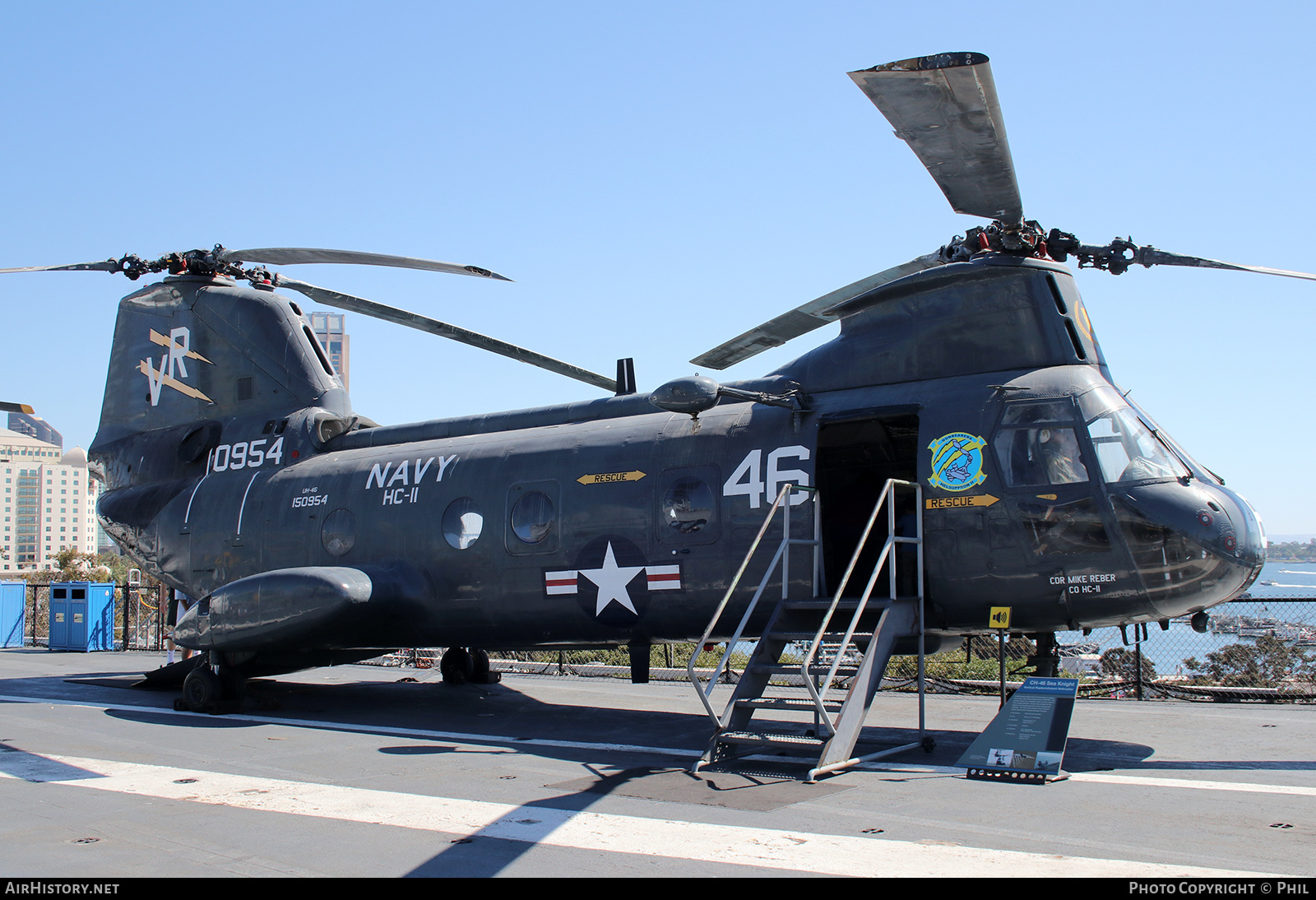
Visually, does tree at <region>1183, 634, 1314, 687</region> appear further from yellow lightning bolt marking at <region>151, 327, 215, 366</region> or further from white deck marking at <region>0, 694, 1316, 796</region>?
yellow lightning bolt marking at <region>151, 327, 215, 366</region>

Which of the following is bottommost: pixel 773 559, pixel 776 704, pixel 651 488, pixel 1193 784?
pixel 1193 784

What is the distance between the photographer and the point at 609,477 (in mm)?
12406

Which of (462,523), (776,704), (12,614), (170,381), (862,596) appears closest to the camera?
(776,704)

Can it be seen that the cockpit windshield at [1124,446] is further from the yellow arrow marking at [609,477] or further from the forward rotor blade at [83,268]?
the forward rotor blade at [83,268]

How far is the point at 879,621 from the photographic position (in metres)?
9.60

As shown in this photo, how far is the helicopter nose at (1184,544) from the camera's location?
9.26 metres

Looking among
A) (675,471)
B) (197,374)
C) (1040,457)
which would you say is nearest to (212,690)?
(197,374)

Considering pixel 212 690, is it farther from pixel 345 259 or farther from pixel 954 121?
pixel 954 121

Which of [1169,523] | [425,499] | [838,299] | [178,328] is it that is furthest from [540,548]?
[178,328]

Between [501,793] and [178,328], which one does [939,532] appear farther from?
[178,328]

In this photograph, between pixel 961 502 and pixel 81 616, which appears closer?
pixel 961 502

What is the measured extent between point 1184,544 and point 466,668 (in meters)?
11.4

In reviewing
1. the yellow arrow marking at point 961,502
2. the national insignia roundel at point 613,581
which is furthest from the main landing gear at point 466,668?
the yellow arrow marking at point 961,502

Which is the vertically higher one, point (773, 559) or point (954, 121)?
point (954, 121)
